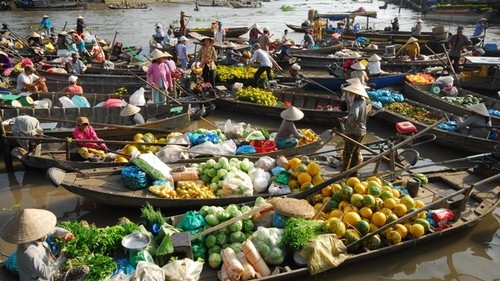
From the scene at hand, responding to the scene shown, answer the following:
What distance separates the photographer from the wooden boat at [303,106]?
11055 millimetres

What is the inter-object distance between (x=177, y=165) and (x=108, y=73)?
805cm

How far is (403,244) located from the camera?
5.76 metres

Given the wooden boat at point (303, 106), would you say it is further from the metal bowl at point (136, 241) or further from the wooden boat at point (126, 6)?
the wooden boat at point (126, 6)

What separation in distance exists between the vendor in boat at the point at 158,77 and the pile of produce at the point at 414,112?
6.08m

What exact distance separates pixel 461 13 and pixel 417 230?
36.2 m

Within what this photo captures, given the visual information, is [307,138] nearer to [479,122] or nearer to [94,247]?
[479,122]

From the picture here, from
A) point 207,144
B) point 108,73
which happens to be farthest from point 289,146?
point 108,73

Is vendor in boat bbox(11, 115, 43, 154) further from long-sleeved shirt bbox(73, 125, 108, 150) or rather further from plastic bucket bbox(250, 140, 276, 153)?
plastic bucket bbox(250, 140, 276, 153)

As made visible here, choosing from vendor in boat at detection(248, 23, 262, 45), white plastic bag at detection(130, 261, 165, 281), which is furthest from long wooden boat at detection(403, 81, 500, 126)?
white plastic bag at detection(130, 261, 165, 281)

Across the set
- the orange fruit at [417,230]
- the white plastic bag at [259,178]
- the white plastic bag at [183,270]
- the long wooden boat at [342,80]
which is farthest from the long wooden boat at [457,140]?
the white plastic bag at [183,270]

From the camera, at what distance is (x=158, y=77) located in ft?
34.2

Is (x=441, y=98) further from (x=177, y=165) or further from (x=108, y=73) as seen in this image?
(x=108, y=73)

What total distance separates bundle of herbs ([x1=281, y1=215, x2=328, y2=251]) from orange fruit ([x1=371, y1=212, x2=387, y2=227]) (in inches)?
30.3

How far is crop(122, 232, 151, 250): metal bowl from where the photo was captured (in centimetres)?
499
